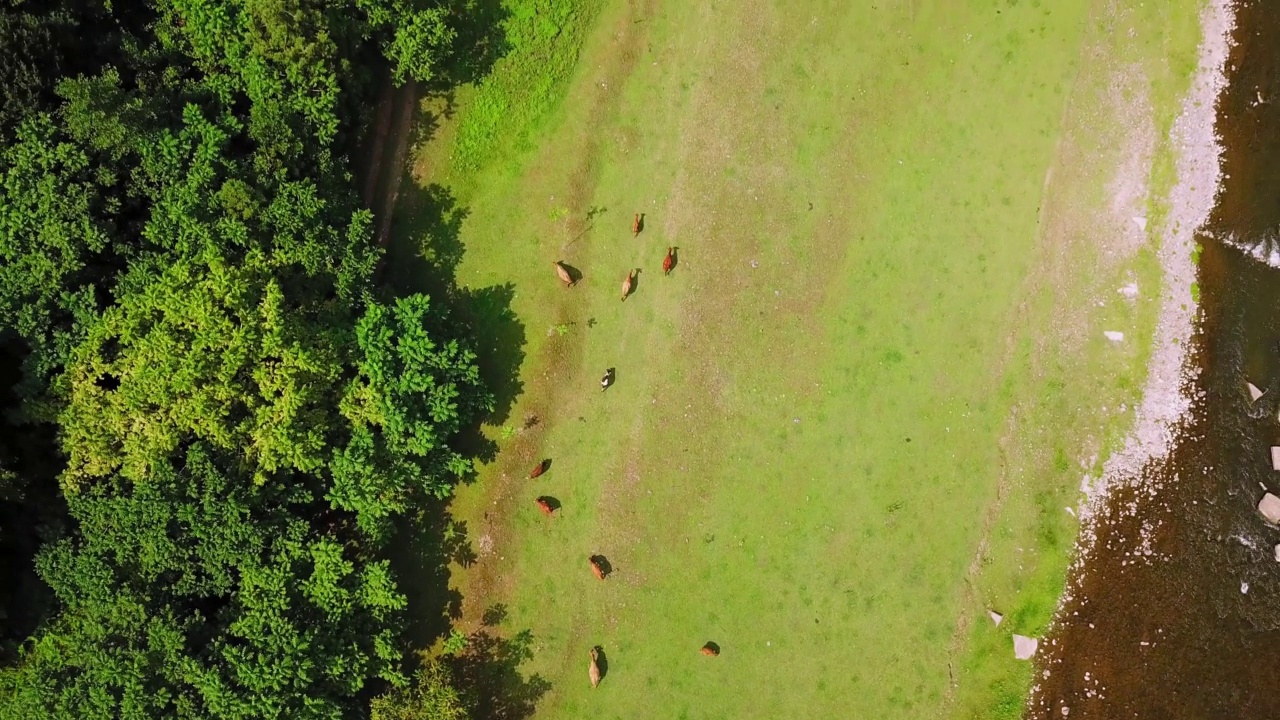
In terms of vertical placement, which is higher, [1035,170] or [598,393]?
[1035,170]

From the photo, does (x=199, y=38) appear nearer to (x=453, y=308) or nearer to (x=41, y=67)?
(x=41, y=67)

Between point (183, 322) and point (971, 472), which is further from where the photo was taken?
point (971, 472)

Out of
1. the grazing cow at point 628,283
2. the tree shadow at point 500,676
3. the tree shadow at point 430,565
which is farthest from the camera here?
the grazing cow at point 628,283

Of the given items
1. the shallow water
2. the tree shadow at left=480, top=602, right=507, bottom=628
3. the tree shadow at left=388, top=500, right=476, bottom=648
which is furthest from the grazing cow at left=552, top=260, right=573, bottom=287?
the shallow water

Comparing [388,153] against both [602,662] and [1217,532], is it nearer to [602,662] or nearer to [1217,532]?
[602,662]

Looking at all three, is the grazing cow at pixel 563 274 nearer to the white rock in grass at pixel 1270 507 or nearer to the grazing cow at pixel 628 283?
the grazing cow at pixel 628 283

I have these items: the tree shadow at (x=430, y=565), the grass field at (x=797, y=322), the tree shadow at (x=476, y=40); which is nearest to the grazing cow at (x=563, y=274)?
the grass field at (x=797, y=322)

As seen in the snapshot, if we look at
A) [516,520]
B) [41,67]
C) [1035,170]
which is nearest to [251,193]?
[41,67]

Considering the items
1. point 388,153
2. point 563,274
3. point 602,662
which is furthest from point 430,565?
point 388,153
